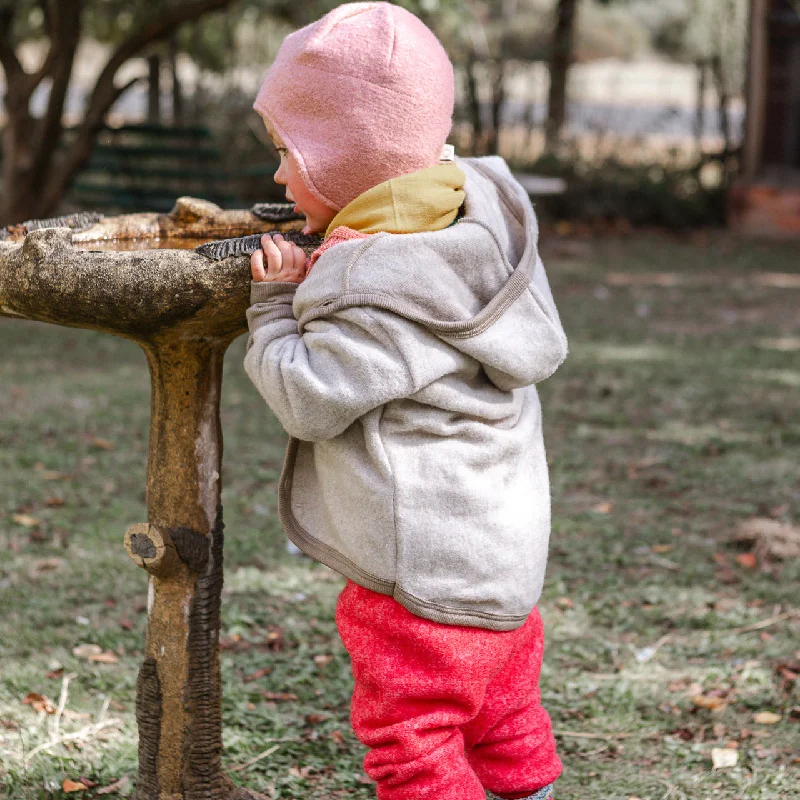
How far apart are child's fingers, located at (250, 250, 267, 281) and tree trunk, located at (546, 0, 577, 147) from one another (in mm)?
10779

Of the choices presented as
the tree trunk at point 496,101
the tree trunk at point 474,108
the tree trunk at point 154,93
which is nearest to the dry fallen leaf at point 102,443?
the tree trunk at point 474,108

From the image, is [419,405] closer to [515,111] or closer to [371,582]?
[371,582]

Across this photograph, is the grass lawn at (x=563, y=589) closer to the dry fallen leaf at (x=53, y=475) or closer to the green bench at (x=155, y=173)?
the dry fallen leaf at (x=53, y=475)

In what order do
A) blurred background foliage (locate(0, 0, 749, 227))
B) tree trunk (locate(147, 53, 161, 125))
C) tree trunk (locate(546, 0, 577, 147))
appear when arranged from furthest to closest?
tree trunk (locate(546, 0, 577, 147))
tree trunk (locate(147, 53, 161, 125))
blurred background foliage (locate(0, 0, 749, 227))

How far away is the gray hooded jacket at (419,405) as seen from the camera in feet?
6.00

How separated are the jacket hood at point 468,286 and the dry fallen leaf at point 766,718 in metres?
1.40

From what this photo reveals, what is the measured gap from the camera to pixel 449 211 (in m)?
1.93

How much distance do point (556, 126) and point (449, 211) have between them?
10.6 meters

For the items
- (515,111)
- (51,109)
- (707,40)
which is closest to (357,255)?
(51,109)

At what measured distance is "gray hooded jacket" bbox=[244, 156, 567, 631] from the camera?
183 cm

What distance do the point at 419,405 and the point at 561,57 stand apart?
1133 centimetres

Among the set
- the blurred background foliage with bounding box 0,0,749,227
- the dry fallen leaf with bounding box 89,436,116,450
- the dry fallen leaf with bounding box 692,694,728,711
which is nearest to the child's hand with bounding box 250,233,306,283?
the dry fallen leaf with bounding box 692,694,728,711

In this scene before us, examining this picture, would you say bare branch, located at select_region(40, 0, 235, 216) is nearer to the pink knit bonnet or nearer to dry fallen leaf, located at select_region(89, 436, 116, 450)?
dry fallen leaf, located at select_region(89, 436, 116, 450)

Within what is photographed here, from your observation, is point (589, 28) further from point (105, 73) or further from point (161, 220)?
point (161, 220)
